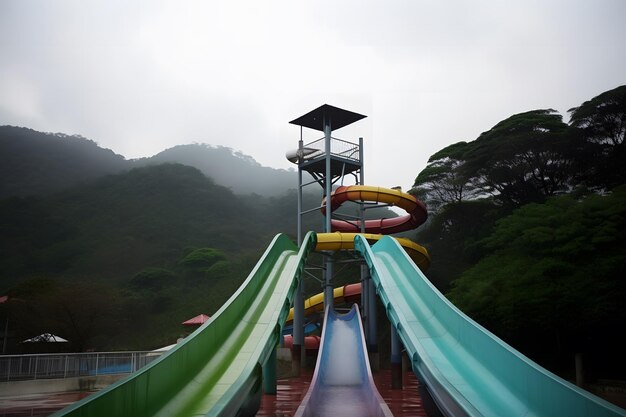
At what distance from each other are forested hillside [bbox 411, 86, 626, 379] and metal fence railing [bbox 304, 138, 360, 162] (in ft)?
21.7

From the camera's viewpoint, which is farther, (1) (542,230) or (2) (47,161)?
(2) (47,161)

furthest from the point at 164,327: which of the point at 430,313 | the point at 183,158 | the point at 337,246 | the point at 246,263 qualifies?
the point at 183,158

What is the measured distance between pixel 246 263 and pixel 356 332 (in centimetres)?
3260

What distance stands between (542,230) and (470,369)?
11715 mm

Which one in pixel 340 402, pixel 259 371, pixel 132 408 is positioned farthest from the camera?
pixel 340 402

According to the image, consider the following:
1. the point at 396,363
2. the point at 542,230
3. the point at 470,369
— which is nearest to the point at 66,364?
the point at 396,363

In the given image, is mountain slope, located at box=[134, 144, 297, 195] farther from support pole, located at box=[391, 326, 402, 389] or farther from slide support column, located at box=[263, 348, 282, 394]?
slide support column, located at box=[263, 348, 282, 394]

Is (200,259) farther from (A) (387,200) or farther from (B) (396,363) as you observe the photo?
(B) (396,363)

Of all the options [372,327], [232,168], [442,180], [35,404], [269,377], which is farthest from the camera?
[232,168]

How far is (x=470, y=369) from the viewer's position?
7.07 m

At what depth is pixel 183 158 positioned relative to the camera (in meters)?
98.0

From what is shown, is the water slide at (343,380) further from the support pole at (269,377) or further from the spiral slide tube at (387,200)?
the spiral slide tube at (387,200)

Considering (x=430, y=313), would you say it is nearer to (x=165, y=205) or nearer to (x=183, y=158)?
(x=165, y=205)

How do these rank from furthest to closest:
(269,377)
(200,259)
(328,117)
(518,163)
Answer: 1. (200,259)
2. (518,163)
3. (328,117)
4. (269,377)
